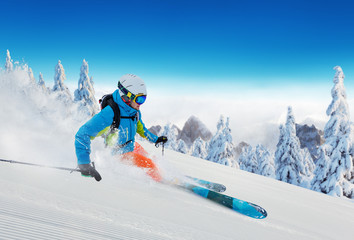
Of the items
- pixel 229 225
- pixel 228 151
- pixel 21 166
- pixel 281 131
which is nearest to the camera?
pixel 229 225

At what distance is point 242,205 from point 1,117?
6.46 m

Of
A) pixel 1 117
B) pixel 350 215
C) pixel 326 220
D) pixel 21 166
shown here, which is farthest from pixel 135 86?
pixel 350 215

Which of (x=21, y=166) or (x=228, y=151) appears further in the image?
(x=228, y=151)

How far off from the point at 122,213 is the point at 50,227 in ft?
2.97

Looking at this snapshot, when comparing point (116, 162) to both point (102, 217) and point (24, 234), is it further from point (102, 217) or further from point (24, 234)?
point (24, 234)

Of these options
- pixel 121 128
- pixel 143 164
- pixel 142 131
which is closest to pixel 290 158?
pixel 142 131

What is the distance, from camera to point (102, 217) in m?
2.45

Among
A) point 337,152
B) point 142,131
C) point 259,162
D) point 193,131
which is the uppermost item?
point 193,131

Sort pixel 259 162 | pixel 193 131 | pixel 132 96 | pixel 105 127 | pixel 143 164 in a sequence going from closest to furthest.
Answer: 1. pixel 105 127
2. pixel 132 96
3. pixel 143 164
4. pixel 259 162
5. pixel 193 131

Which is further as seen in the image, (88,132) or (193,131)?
(193,131)

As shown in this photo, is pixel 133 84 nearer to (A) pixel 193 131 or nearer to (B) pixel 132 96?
(B) pixel 132 96

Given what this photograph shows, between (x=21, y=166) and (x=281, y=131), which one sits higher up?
(x=281, y=131)

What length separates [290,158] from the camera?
24.9m

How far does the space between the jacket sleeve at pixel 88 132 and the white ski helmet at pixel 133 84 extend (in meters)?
0.54
